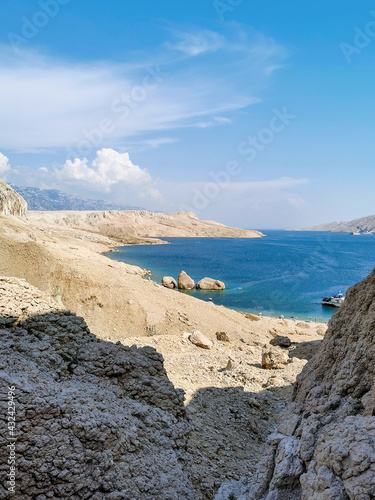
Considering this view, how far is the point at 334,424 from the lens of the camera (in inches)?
211

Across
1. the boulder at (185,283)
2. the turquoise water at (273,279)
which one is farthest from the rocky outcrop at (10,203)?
the boulder at (185,283)

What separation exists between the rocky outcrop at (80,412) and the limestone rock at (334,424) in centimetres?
231

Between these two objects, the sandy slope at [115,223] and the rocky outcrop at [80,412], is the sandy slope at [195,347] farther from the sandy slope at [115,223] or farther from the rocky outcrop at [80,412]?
the sandy slope at [115,223]

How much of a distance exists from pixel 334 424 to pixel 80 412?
4610 mm

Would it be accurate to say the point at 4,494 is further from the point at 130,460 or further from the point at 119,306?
the point at 119,306

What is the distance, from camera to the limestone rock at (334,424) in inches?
173

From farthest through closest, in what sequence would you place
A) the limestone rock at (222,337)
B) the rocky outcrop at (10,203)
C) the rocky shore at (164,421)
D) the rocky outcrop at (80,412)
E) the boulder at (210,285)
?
the boulder at (210,285)
the rocky outcrop at (10,203)
the limestone rock at (222,337)
the rocky outcrop at (80,412)
the rocky shore at (164,421)

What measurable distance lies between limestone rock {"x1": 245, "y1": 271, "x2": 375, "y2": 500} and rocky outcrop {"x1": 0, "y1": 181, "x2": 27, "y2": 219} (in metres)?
42.6

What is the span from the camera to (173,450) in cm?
758

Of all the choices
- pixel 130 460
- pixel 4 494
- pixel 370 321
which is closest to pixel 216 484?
pixel 130 460

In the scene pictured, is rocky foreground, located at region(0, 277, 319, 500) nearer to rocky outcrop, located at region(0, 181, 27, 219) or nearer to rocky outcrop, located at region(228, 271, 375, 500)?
rocky outcrop, located at region(228, 271, 375, 500)

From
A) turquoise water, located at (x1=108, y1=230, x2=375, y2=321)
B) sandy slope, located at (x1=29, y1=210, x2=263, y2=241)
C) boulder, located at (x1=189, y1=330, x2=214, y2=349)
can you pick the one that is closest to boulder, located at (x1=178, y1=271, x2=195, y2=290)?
turquoise water, located at (x1=108, y1=230, x2=375, y2=321)

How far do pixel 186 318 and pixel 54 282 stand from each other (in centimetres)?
1066

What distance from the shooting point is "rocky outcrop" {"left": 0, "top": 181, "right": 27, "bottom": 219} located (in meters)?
41.9
